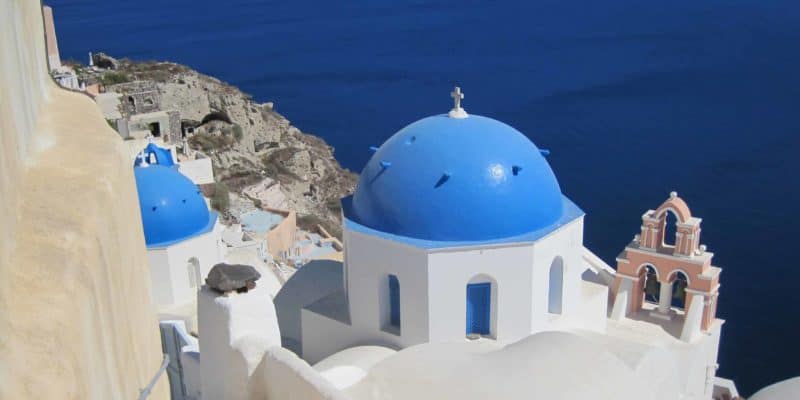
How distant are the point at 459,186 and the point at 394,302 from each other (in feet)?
5.03

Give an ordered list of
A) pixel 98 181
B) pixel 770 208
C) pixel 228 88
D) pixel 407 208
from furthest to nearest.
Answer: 1. pixel 228 88
2. pixel 770 208
3. pixel 407 208
4. pixel 98 181

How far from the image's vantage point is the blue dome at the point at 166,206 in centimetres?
993

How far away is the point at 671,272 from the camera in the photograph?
10336 mm

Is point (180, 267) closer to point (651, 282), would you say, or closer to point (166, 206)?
point (166, 206)

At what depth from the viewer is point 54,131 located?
2.31 metres

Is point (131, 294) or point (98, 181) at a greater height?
point (98, 181)

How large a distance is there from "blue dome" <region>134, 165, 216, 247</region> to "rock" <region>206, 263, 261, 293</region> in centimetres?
497

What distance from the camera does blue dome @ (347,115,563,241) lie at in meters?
7.92

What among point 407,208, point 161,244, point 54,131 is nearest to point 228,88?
point 161,244

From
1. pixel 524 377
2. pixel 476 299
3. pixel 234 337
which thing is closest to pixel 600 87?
pixel 476 299

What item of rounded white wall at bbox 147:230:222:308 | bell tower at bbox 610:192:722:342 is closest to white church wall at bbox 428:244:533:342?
bell tower at bbox 610:192:722:342

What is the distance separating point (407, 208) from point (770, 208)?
21123 millimetres

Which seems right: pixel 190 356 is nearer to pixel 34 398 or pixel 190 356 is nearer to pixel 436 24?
pixel 34 398

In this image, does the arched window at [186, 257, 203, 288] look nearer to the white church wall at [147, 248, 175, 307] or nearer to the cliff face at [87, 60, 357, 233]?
the white church wall at [147, 248, 175, 307]
